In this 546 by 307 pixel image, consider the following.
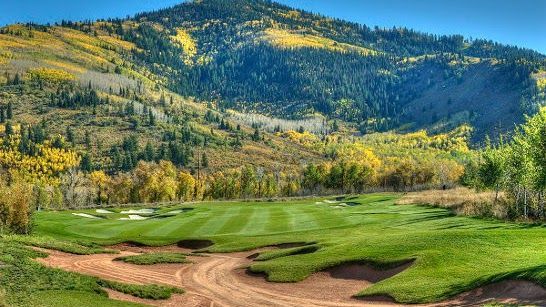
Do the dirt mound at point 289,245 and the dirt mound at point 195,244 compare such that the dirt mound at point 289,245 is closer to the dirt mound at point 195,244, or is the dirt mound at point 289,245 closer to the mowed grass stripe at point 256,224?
the dirt mound at point 195,244

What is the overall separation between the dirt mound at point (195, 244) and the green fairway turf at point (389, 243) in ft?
3.33

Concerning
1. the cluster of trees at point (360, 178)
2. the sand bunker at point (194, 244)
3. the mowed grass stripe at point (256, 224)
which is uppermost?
the cluster of trees at point (360, 178)

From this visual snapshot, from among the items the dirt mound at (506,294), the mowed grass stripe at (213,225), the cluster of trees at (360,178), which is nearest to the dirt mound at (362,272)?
the dirt mound at (506,294)

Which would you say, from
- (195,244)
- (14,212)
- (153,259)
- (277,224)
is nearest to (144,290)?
(153,259)

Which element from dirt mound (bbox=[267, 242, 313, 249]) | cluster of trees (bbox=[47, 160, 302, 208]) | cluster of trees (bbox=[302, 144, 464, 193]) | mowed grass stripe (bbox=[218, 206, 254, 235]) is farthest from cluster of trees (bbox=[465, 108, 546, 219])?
cluster of trees (bbox=[302, 144, 464, 193])

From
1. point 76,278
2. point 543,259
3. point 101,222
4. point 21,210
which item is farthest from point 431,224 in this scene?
point 101,222

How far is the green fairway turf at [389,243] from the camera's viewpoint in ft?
89.0

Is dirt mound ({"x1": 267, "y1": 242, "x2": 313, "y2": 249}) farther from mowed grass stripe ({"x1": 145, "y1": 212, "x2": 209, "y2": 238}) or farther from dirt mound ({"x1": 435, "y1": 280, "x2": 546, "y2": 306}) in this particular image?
dirt mound ({"x1": 435, "y1": 280, "x2": 546, "y2": 306})

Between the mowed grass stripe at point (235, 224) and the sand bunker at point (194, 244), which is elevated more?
the mowed grass stripe at point (235, 224)

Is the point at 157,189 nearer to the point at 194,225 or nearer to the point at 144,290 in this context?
the point at 194,225

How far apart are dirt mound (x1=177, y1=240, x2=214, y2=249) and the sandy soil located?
10.6m

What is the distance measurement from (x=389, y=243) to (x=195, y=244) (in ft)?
85.5

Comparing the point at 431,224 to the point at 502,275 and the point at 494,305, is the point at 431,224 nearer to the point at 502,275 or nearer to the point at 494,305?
the point at 502,275

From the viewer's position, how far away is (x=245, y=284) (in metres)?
34.3
